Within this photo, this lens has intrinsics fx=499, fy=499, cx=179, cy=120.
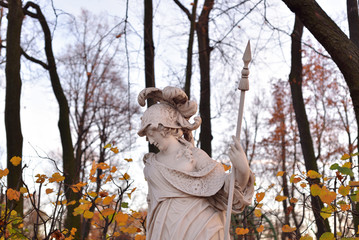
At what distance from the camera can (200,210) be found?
3.52m

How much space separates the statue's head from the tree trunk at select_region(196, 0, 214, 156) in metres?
5.09

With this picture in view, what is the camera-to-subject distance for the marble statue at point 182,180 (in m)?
3.46

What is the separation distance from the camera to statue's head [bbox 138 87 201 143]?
12.4 ft

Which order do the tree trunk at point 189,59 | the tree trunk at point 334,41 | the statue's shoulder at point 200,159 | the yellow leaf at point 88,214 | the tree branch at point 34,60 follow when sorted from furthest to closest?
the tree branch at point 34,60
the tree trunk at point 189,59
the yellow leaf at point 88,214
the tree trunk at point 334,41
the statue's shoulder at point 200,159

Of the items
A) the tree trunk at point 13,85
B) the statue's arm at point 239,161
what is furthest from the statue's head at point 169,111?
the tree trunk at point 13,85

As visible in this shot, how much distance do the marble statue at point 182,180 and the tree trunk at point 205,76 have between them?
202 inches

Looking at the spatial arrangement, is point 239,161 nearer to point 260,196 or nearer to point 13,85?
point 260,196

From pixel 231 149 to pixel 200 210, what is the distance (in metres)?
0.51

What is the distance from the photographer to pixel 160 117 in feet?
12.4

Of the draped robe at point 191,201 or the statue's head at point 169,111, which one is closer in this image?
the draped robe at point 191,201

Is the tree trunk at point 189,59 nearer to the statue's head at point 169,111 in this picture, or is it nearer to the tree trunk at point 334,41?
the tree trunk at point 334,41

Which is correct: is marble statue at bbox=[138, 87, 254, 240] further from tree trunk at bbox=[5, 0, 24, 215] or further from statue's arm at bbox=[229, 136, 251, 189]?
tree trunk at bbox=[5, 0, 24, 215]

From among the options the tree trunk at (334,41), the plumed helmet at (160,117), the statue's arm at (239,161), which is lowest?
the statue's arm at (239,161)

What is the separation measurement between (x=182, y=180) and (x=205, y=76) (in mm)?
6604
